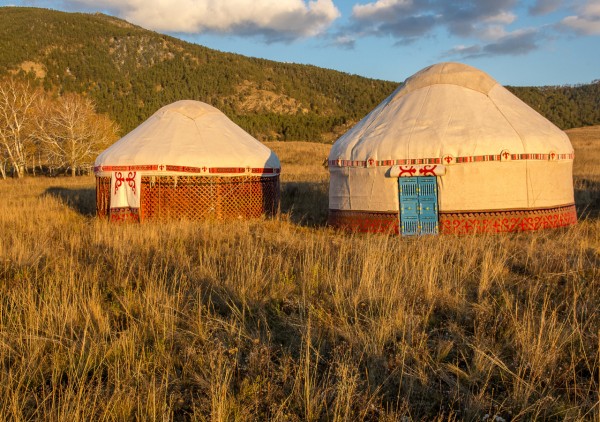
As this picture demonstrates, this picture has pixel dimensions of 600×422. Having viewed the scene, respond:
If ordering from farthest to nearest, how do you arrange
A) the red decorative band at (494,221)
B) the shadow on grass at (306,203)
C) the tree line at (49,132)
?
1. the tree line at (49,132)
2. the shadow on grass at (306,203)
3. the red decorative band at (494,221)

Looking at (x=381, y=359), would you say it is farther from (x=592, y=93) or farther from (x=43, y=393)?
(x=592, y=93)

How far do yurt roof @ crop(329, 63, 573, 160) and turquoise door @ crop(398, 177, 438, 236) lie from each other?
412mm

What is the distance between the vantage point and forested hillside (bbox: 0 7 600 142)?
5441 centimetres

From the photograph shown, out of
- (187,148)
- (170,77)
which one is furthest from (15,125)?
(170,77)

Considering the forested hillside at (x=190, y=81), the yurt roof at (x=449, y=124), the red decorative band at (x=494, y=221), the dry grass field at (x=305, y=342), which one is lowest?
the dry grass field at (x=305, y=342)

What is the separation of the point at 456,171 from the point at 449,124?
2.74ft

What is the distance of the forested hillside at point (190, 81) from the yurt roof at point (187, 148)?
37437 millimetres

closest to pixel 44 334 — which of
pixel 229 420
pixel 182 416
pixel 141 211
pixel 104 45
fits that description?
pixel 182 416

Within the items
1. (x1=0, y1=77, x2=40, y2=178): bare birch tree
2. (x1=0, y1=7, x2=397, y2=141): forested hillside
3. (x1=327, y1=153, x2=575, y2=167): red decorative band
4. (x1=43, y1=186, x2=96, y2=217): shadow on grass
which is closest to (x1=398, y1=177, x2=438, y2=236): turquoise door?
(x1=327, y1=153, x2=575, y2=167): red decorative band

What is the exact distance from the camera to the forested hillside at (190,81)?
54406 millimetres

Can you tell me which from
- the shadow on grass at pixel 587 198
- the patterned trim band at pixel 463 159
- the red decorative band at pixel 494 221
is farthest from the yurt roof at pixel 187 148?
the shadow on grass at pixel 587 198

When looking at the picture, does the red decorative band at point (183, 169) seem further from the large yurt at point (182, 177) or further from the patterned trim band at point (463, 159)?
the patterned trim band at point (463, 159)

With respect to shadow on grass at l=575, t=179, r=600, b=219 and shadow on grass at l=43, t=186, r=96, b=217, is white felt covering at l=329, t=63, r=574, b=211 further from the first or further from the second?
shadow on grass at l=43, t=186, r=96, b=217

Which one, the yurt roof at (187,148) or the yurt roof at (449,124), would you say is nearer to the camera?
the yurt roof at (449,124)
